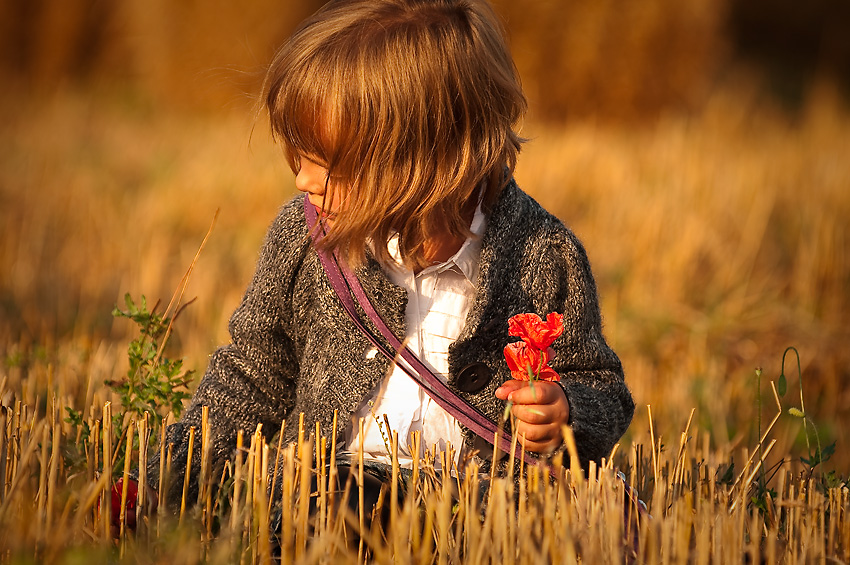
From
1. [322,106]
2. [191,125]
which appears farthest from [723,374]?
[191,125]

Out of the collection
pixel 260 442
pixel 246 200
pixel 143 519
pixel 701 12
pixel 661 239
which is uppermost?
pixel 701 12

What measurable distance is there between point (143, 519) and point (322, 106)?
71 centimetres

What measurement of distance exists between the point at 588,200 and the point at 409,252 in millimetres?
3190

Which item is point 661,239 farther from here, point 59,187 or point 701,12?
point 701,12

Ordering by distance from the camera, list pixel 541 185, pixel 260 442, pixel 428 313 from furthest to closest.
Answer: pixel 541 185 → pixel 428 313 → pixel 260 442

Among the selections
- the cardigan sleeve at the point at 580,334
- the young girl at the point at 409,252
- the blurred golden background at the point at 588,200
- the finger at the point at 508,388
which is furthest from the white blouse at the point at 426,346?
the blurred golden background at the point at 588,200

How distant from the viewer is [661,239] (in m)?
3.96

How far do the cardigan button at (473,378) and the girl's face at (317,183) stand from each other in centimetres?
36

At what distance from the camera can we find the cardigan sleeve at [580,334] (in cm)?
156

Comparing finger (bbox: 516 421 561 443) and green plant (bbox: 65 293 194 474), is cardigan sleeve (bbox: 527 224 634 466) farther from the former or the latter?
green plant (bbox: 65 293 194 474)

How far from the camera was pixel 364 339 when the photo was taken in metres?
1.59

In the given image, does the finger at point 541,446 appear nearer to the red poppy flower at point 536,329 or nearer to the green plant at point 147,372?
the red poppy flower at point 536,329

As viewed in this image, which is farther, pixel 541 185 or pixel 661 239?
pixel 541 185

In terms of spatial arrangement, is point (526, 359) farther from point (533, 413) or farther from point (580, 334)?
point (580, 334)
